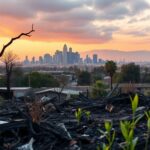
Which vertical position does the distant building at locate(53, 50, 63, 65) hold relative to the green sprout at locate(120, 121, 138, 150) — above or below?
above

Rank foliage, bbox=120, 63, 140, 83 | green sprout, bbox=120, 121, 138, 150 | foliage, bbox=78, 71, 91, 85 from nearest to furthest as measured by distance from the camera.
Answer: green sprout, bbox=120, 121, 138, 150 < foliage, bbox=120, 63, 140, 83 < foliage, bbox=78, 71, 91, 85

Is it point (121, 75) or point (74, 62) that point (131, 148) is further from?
point (74, 62)

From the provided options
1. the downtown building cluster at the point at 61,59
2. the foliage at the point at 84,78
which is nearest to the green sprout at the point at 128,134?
the foliage at the point at 84,78

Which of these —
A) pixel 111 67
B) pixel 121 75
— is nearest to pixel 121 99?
pixel 111 67

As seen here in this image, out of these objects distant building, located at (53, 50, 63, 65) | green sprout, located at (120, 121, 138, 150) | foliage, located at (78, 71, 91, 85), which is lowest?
foliage, located at (78, 71, 91, 85)

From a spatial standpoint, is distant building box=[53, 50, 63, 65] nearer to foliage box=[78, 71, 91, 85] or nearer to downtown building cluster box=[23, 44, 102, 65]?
downtown building cluster box=[23, 44, 102, 65]

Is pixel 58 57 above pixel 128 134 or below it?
above

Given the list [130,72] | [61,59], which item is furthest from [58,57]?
[130,72]

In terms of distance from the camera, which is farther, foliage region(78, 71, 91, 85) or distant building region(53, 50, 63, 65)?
distant building region(53, 50, 63, 65)

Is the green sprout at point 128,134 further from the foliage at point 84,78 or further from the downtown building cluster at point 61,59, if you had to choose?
the downtown building cluster at point 61,59

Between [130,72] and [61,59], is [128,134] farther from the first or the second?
[61,59]

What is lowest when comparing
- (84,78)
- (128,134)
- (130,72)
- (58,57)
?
(84,78)

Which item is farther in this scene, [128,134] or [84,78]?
[84,78]

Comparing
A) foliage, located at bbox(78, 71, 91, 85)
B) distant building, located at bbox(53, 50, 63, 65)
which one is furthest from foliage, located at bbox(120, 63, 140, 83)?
distant building, located at bbox(53, 50, 63, 65)
